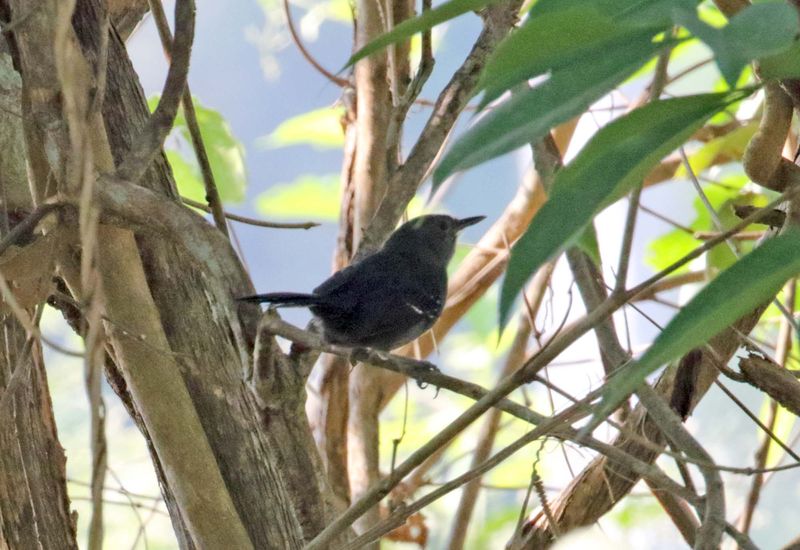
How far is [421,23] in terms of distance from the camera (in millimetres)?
695

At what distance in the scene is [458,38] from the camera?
11.2 ft

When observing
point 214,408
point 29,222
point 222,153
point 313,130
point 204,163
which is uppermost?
point 313,130

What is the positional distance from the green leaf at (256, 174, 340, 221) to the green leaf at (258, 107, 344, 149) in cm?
15

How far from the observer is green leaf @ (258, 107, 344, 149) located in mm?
2637

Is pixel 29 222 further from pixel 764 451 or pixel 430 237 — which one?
pixel 430 237

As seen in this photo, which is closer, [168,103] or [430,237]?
[168,103]

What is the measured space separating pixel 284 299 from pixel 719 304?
127 cm

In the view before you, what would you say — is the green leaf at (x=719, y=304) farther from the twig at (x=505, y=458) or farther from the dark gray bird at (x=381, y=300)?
the dark gray bird at (x=381, y=300)

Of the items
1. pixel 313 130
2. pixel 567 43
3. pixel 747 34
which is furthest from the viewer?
pixel 313 130

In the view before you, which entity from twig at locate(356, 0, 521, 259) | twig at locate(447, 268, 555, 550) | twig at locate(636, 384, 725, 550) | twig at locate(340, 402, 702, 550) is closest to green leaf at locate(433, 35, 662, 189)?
twig at locate(340, 402, 702, 550)

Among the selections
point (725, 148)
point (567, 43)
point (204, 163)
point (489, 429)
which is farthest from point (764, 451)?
point (567, 43)

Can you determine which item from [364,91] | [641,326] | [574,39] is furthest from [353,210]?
[574,39]

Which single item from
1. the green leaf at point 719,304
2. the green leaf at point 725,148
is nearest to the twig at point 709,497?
the green leaf at point 719,304

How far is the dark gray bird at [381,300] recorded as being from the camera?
2.24 metres
